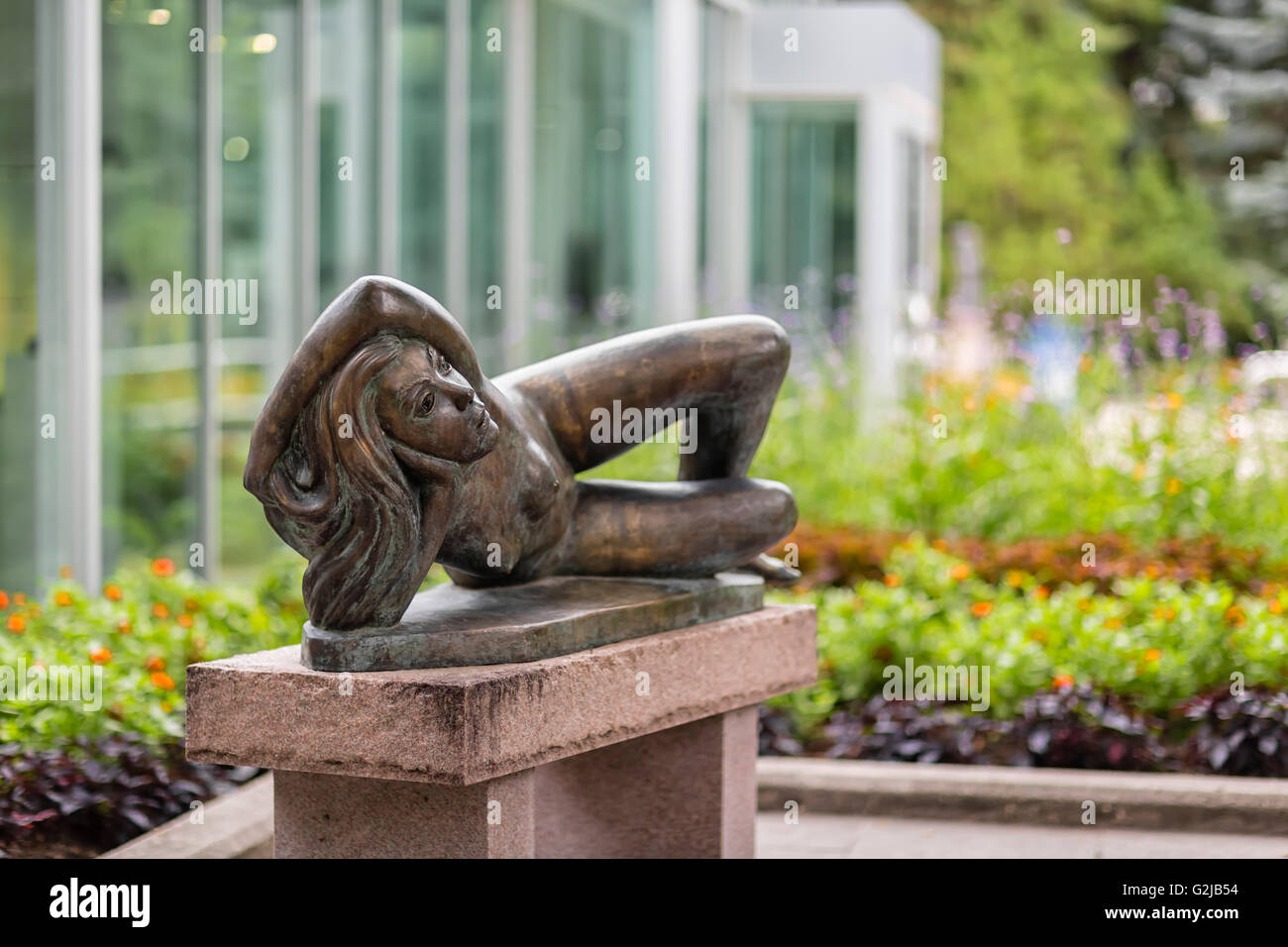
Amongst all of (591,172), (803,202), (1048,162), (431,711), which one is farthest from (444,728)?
(1048,162)

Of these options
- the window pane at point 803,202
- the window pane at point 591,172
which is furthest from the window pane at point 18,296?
the window pane at point 803,202

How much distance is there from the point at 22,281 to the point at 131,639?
1.97m

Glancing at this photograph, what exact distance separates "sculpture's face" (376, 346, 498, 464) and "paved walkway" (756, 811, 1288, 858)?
73.9 inches

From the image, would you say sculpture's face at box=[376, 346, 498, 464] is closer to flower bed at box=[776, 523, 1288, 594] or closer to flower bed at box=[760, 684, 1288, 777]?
flower bed at box=[760, 684, 1288, 777]

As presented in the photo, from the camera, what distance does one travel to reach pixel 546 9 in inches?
471

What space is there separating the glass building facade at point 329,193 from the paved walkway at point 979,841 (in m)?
3.65

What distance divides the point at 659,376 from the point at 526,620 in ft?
2.49

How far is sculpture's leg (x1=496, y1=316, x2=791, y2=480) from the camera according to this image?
4.19 m

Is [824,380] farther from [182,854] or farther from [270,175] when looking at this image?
[182,854]

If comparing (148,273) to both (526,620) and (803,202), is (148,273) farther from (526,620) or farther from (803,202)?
(803,202)

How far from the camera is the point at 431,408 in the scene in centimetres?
360

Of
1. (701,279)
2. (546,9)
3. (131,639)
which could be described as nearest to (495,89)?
(546,9)

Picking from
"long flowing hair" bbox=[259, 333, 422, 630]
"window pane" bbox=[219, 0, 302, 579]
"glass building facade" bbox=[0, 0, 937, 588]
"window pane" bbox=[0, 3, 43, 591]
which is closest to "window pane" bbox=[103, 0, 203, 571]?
"glass building facade" bbox=[0, 0, 937, 588]

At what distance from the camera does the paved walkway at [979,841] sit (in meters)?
4.89
